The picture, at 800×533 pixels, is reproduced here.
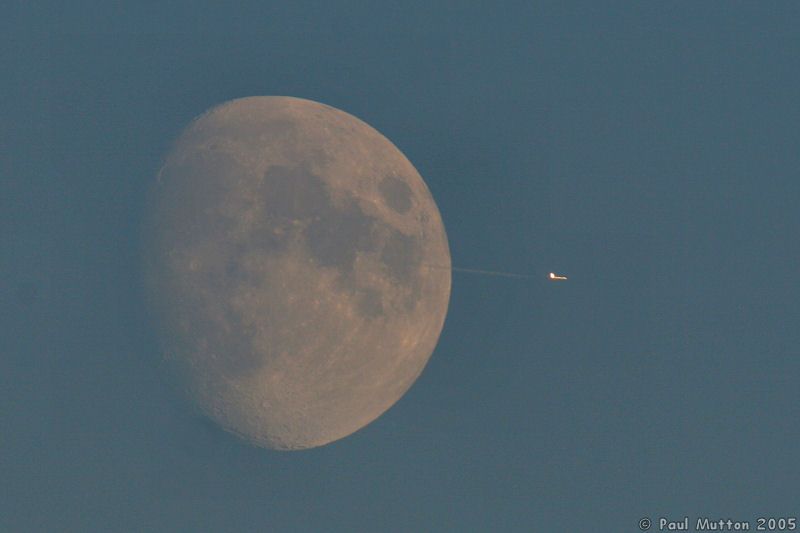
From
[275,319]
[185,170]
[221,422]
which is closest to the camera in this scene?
[275,319]

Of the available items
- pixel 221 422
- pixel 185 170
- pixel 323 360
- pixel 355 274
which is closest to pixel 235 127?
pixel 185 170

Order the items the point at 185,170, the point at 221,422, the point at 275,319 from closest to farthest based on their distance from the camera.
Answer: the point at 275,319
the point at 185,170
the point at 221,422

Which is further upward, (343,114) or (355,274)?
(343,114)

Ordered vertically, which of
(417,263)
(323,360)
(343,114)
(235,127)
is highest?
(343,114)

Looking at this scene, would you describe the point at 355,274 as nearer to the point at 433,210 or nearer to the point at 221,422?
the point at 433,210

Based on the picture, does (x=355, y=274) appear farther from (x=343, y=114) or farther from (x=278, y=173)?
(x=343, y=114)

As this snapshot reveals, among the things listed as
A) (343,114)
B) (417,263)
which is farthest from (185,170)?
(417,263)

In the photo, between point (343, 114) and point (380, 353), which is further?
point (343, 114)
